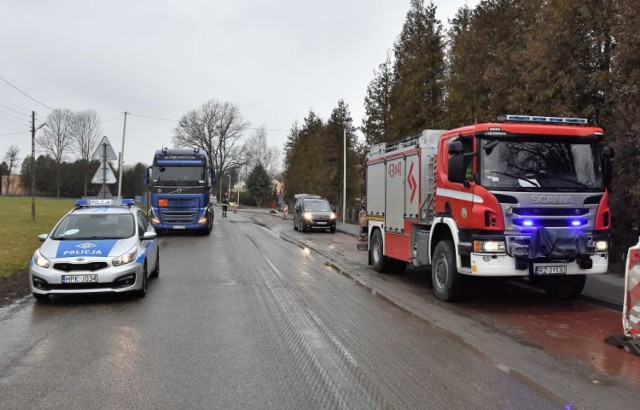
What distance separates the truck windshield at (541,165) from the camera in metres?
7.64

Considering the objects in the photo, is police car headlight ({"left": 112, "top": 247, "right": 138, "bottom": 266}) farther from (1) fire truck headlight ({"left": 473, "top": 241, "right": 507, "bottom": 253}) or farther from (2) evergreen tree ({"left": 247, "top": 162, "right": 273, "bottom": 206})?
(2) evergreen tree ({"left": 247, "top": 162, "right": 273, "bottom": 206})

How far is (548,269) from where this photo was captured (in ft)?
24.9

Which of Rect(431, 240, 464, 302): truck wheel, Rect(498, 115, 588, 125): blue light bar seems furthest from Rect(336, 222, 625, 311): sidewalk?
Rect(498, 115, 588, 125): blue light bar

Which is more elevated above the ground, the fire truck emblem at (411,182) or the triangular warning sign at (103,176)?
the triangular warning sign at (103,176)

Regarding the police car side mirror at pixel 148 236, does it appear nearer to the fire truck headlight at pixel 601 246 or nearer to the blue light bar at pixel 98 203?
the blue light bar at pixel 98 203

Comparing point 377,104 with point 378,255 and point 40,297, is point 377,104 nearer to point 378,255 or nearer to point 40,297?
point 378,255

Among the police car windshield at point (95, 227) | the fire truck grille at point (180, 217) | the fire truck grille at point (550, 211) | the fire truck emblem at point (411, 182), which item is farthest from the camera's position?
the fire truck grille at point (180, 217)

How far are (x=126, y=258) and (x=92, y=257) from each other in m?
0.49

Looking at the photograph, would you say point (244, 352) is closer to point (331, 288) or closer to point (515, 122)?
point (331, 288)

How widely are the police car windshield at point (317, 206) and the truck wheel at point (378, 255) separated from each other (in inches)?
586

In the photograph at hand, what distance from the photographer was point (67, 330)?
6.52 metres

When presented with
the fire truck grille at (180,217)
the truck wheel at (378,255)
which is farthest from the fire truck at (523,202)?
the fire truck grille at (180,217)

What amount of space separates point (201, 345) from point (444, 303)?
4255mm

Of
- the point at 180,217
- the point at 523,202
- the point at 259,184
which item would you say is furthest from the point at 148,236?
the point at 259,184
